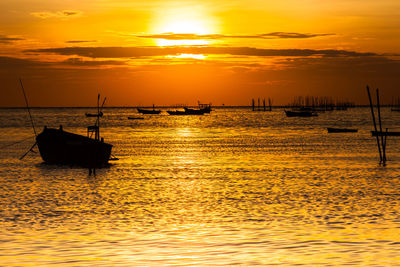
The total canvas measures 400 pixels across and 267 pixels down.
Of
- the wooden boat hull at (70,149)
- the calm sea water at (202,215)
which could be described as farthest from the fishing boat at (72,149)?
the calm sea water at (202,215)

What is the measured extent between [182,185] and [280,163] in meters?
14.2

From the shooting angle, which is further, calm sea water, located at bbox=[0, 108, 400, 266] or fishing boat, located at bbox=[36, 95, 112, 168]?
fishing boat, located at bbox=[36, 95, 112, 168]

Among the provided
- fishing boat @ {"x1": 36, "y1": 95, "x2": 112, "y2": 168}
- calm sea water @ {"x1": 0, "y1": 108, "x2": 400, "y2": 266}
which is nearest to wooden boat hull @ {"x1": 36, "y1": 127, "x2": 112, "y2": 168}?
fishing boat @ {"x1": 36, "y1": 95, "x2": 112, "y2": 168}

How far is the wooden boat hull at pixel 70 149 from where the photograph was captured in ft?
130

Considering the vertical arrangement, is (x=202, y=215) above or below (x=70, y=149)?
below

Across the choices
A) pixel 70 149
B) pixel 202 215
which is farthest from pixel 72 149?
pixel 202 215

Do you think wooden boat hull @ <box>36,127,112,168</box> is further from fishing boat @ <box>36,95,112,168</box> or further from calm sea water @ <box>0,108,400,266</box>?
calm sea water @ <box>0,108,400,266</box>

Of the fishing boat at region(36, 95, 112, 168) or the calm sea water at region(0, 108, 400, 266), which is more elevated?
the fishing boat at region(36, 95, 112, 168)

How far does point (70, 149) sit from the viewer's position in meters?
40.8

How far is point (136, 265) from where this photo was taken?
13.2 m

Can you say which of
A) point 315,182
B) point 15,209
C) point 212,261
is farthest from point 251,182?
point 212,261

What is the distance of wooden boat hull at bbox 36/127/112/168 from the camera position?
39.8m

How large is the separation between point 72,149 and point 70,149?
0.19 meters

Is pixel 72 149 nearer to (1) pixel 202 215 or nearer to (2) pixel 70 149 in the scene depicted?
(2) pixel 70 149
